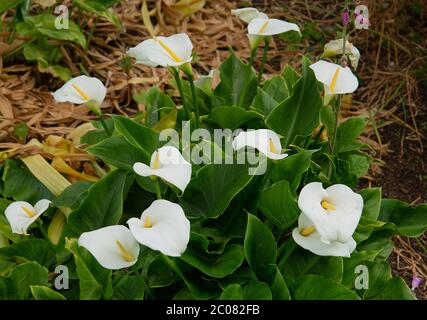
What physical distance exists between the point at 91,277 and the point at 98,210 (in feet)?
0.55

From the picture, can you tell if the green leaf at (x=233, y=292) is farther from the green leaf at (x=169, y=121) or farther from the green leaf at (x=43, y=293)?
the green leaf at (x=169, y=121)

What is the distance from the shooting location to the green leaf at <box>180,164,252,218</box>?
4.18 ft

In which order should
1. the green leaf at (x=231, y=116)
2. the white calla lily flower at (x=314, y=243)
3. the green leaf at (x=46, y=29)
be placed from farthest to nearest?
the green leaf at (x=46, y=29) → the green leaf at (x=231, y=116) → the white calla lily flower at (x=314, y=243)

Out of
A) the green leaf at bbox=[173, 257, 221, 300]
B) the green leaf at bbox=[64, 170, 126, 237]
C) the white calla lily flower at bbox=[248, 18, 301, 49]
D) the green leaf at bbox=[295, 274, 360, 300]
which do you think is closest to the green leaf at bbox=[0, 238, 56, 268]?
the green leaf at bbox=[64, 170, 126, 237]

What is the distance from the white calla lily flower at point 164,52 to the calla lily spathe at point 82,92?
10 cm

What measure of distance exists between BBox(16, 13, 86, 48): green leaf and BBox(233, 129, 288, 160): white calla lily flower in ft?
2.64

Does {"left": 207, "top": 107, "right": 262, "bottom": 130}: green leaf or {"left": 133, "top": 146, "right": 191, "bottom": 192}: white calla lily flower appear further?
{"left": 207, "top": 107, "right": 262, "bottom": 130}: green leaf

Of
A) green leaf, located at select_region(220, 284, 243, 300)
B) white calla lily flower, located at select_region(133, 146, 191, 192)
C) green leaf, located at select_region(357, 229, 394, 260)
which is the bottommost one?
green leaf, located at select_region(357, 229, 394, 260)

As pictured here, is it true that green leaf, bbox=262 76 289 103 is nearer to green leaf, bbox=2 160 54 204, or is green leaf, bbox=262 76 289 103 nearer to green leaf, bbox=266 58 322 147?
green leaf, bbox=266 58 322 147

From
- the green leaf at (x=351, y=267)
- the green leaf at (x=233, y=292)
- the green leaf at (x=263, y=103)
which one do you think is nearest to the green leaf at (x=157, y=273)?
the green leaf at (x=233, y=292)

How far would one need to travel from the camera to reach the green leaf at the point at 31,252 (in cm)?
133

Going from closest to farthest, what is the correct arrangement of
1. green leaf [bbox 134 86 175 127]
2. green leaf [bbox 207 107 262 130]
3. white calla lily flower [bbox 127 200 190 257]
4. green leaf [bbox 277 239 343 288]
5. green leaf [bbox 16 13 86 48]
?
white calla lily flower [bbox 127 200 190 257]
green leaf [bbox 277 239 343 288]
green leaf [bbox 207 107 262 130]
green leaf [bbox 134 86 175 127]
green leaf [bbox 16 13 86 48]

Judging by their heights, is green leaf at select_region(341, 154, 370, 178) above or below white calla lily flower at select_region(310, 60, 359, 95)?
below

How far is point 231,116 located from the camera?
150cm
